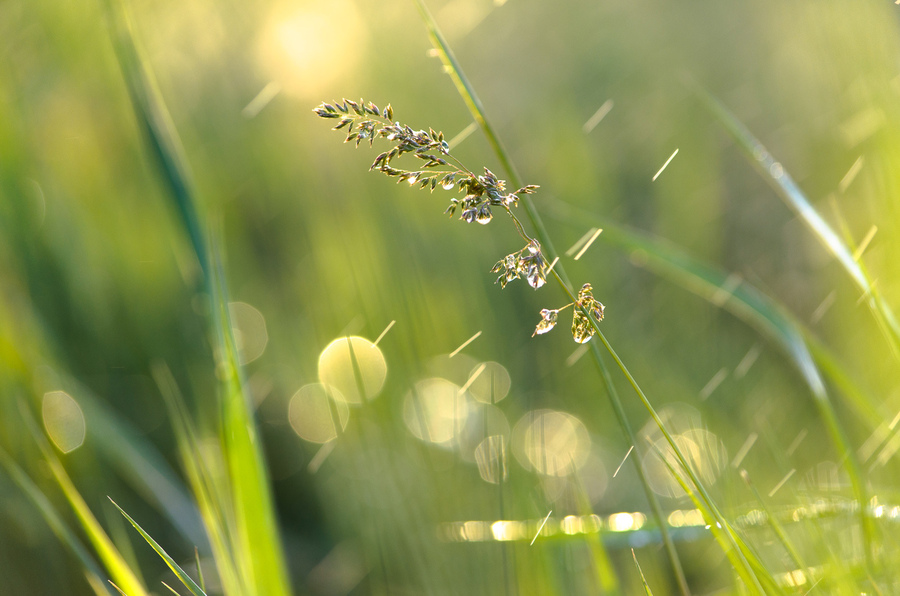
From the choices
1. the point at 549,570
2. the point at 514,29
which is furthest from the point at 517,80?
the point at 549,570

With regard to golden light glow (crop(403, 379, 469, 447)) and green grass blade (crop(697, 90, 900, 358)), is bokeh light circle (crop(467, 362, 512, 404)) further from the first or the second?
green grass blade (crop(697, 90, 900, 358))

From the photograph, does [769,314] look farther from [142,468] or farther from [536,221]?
[142,468]

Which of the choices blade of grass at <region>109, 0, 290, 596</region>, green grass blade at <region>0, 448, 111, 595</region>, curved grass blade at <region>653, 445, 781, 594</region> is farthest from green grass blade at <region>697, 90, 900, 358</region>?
green grass blade at <region>0, 448, 111, 595</region>

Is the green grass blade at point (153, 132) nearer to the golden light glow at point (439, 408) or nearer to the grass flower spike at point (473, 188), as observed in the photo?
the grass flower spike at point (473, 188)

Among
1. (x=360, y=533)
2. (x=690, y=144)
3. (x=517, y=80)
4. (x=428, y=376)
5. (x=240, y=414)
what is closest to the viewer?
(x=240, y=414)

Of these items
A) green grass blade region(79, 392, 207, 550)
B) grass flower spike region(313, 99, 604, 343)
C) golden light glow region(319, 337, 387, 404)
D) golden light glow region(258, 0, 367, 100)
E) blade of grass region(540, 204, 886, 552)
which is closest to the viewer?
grass flower spike region(313, 99, 604, 343)

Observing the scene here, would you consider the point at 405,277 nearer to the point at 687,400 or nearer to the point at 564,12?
the point at 687,400

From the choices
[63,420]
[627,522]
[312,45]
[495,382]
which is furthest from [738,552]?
[312,45]
